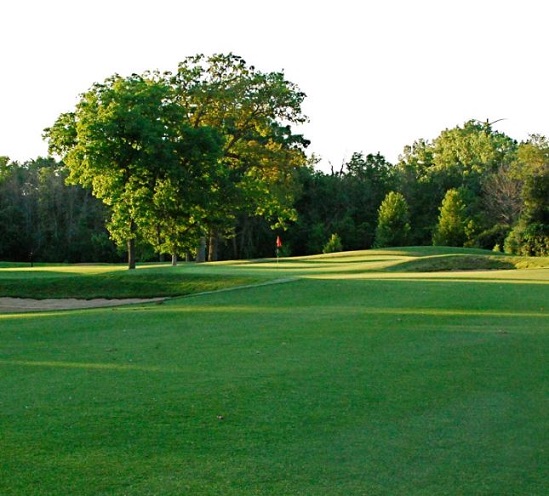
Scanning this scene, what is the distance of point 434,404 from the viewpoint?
7883mm

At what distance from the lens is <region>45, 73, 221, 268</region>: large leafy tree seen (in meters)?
37.8

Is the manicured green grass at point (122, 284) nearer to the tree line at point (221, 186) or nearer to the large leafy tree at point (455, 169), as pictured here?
the tree line at point (221, 186)

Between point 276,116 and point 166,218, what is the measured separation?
11.9 m

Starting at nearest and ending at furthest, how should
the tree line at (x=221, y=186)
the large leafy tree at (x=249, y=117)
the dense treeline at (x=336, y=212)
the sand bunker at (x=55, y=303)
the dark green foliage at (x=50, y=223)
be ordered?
the sand bunker at (x=55, y=303), the tree line at (x=221, y=186), the large leafy tree at (x=249, y=117), the dense treeline at (x=336, y=212), the dark green foliage at (x=50, y=223)

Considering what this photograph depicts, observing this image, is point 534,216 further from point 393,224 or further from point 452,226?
point 393,224

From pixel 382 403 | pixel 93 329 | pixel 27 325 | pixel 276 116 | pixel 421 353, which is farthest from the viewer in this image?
pixel 276 116

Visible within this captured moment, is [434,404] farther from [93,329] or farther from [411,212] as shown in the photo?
[411,212]

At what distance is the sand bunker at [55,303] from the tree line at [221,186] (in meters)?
10.7

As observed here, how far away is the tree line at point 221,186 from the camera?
3962 centimetres

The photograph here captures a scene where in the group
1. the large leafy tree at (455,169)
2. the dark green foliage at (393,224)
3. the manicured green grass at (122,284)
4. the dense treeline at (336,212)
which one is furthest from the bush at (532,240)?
the manicured green grass at (122,284)

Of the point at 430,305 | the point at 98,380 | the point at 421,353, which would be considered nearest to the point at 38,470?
the point at 98,380

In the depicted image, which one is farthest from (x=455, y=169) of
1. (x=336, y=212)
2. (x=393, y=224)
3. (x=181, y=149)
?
(x=181, y=149)

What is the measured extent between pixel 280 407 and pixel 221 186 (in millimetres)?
38300

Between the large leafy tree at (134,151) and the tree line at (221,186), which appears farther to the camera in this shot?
the tree line at (221,186)
